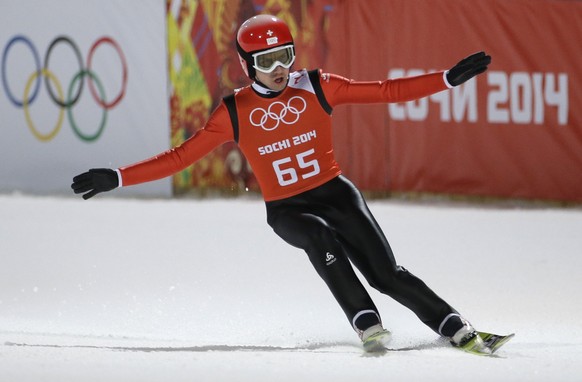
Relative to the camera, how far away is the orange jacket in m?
6.36

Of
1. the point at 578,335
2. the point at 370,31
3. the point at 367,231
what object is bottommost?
the point at 578,335

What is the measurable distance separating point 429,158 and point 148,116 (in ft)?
10.4

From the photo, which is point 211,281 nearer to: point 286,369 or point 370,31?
point 286,369

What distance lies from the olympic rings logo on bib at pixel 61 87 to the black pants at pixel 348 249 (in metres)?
7.42

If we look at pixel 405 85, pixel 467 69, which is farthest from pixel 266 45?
pixel 467 69

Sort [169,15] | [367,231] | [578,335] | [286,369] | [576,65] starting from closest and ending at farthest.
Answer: [286,369]
[367,231]
[578,335]
[576,65]
[169,15]

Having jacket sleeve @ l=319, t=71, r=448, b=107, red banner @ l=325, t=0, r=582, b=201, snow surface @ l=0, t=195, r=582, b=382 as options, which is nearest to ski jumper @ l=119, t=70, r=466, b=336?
jacket sleeve @ l=319, t=71, r=448, b=107

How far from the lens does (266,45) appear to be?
20.6 feet

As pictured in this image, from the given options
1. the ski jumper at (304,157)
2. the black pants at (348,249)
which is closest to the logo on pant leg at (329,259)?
the black pants at (348,249)

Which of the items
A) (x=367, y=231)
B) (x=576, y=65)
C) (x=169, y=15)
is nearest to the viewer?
(x=367, y=231)

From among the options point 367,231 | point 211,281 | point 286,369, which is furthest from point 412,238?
point 286,369

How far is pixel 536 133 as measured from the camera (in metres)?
11.6

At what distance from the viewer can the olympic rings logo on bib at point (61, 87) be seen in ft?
44.5

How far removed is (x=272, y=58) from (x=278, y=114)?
0.96 feet
